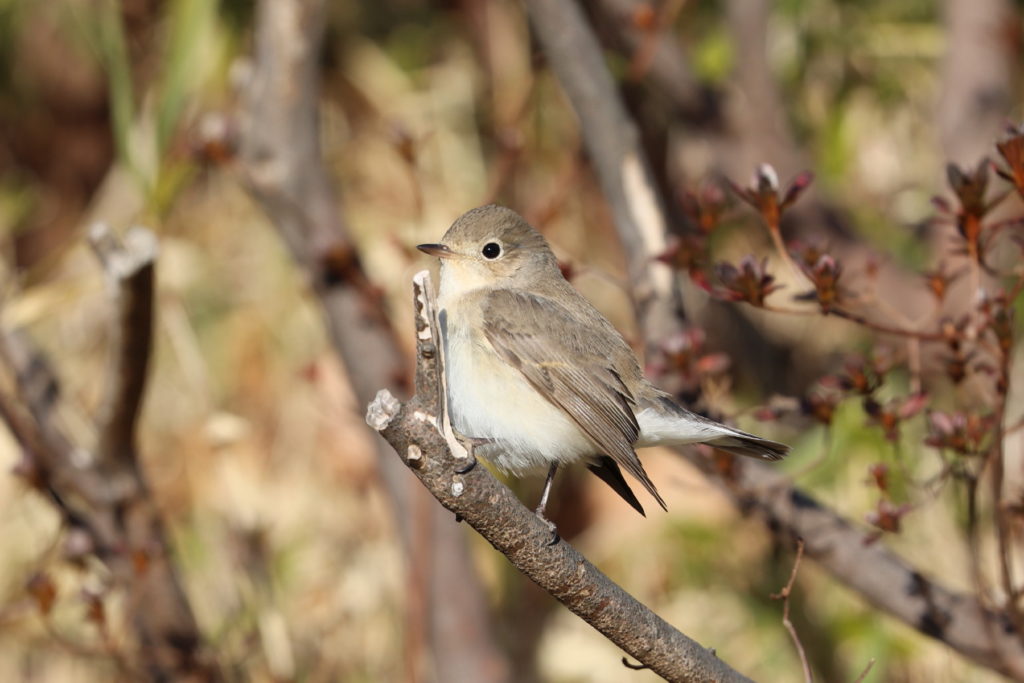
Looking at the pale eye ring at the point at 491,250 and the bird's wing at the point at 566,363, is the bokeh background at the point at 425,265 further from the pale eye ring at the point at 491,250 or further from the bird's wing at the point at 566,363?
the bird's wing at the point at 566,363

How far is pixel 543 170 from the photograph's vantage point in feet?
19.4

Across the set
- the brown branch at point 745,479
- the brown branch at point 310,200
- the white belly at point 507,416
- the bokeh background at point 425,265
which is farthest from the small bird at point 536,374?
the bokeh background at point 425,265

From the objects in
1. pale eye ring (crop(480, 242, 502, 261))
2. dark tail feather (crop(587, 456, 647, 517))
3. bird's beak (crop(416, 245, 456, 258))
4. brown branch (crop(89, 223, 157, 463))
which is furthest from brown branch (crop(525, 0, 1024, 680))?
brown branch (crop(89, 223, 157, 463))

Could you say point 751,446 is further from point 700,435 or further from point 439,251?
point 439,251

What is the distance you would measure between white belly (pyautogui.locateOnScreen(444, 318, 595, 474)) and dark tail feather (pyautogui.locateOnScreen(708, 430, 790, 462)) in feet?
1.15

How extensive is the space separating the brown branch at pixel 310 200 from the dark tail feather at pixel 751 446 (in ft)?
4.60

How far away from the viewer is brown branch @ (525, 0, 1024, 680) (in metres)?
3.17

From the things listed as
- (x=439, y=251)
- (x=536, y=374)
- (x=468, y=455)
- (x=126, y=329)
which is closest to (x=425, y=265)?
(x=439, y=251)

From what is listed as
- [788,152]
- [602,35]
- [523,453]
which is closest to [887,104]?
[788,152]

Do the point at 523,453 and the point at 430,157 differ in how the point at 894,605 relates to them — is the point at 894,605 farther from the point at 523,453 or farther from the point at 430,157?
the point at 430,157

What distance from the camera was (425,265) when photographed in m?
4.80

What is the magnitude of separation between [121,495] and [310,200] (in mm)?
1210

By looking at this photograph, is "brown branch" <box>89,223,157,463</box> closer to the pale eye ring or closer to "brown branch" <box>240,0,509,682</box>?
"brown branch" <box>240,0,509,682</box>

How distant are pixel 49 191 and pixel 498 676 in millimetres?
3766
